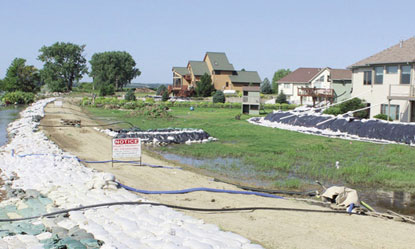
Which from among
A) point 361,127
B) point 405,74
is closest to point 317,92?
point 405,74

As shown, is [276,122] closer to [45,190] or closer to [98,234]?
[45,190]

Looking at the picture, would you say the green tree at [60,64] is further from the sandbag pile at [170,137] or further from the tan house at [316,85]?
the sandbag pile at [170,137]

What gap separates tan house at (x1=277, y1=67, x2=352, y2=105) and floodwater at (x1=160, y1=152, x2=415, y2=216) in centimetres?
2755

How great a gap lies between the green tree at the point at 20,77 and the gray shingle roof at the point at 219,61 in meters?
43.5

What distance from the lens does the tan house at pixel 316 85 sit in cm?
4550

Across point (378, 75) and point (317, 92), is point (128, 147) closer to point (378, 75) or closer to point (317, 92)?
point (378, 75)

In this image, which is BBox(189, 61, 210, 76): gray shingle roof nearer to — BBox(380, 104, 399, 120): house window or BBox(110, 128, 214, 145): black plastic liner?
BBox(380, 104, 399, 120): house window

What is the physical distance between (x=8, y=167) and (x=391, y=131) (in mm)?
20628

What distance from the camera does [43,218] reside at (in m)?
9.12

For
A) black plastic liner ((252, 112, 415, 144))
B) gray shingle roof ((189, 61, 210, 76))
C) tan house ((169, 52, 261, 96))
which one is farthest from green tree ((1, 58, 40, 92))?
black plastic liner ((252, 112, 415, 144))

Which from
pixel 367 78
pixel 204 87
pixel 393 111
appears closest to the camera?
pixel 393 111

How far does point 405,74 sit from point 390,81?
128 centimetres

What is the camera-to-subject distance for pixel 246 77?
86875 mm

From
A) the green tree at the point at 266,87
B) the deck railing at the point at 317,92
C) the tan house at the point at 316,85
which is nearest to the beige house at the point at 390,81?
the deck railing at the point at 317,92
